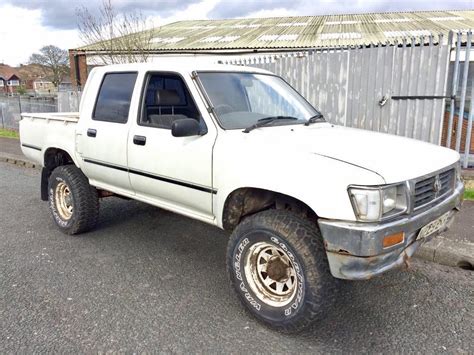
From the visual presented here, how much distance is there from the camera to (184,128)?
3121 mm

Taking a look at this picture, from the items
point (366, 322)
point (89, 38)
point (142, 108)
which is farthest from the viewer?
point (89, 38)

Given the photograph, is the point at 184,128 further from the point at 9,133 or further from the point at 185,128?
the point at 9,133

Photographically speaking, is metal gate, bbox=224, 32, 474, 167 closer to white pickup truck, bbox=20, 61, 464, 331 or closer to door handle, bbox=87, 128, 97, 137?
white pickup truck, bbox=20, 61, 464, 331

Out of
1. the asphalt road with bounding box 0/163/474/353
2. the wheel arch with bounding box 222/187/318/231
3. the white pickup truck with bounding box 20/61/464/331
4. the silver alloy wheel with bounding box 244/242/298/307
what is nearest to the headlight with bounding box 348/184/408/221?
the white pickup truck with bounding box 20/61/464/331

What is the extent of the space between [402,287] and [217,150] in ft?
6.72

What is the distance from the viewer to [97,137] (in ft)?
13.7

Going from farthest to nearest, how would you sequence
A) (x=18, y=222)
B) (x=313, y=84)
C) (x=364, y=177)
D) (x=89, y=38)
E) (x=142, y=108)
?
(x=89, y=38)
(x=313, y=84)
(x=18, y=222)
(x=142, y=108)
(x=364, y=177)

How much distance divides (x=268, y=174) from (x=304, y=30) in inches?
755

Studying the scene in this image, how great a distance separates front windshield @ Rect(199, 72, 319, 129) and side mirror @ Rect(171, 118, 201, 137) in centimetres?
22

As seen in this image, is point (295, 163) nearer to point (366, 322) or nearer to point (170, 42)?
point (366, 322)

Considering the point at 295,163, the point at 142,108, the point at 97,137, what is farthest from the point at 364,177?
the point at 97,137

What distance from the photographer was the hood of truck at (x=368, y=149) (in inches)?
102

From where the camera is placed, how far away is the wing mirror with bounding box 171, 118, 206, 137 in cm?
311

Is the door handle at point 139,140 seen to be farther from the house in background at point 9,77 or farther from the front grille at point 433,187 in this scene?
the house in background at point 9,77
